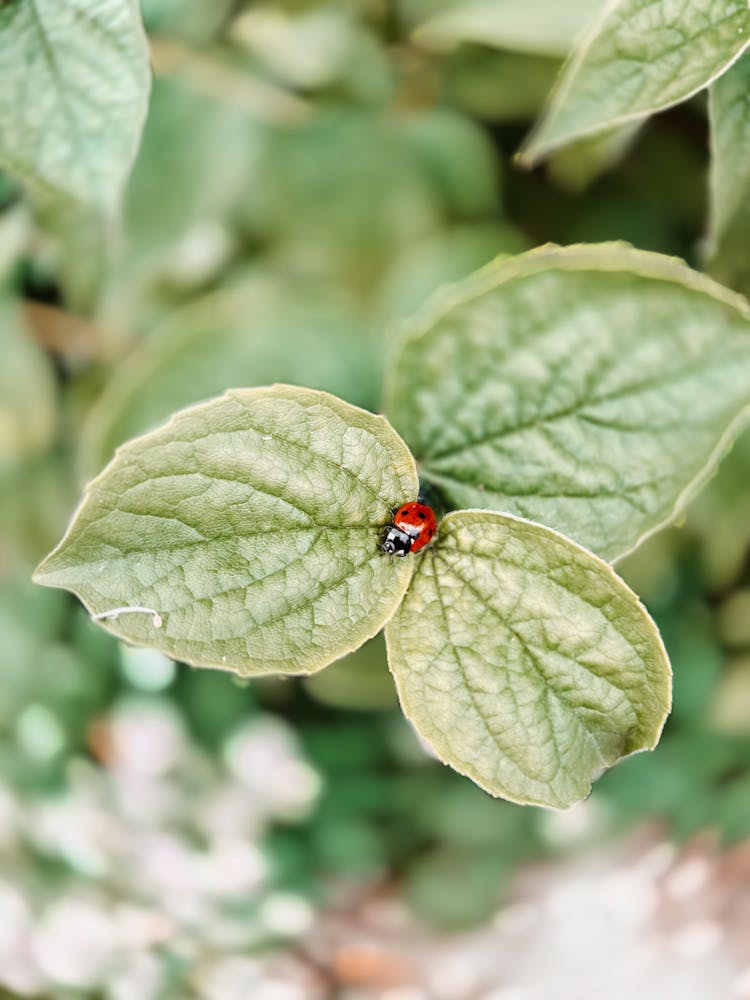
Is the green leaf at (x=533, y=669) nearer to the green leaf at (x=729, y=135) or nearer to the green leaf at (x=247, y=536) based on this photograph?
the green leaf at (x=247, y=536)

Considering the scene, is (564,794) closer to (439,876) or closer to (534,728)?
(534,728)

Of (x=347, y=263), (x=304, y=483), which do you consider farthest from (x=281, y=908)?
(x=304, y=483)

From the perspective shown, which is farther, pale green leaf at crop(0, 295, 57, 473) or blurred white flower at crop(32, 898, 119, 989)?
blurred white flower at crop(32, 898, 119, 989)

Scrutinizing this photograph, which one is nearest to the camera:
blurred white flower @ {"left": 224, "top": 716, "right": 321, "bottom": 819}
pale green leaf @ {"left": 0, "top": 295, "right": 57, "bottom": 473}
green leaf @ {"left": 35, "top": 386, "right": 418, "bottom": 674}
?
green leaf @ {"left": 35, "top": 386, "right": 418, "bottom": 674}

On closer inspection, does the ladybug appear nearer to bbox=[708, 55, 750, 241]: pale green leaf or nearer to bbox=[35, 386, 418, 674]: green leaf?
bbox=[35, 386, 418, 674]: green leaf

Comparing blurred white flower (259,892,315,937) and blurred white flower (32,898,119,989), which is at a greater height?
blurred white flower (259,892,315,937)

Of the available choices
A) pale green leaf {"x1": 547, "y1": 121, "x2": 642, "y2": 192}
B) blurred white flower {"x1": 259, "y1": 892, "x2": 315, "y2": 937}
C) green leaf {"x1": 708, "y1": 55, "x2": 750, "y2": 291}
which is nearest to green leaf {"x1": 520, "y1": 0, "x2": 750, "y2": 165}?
green leaf {"x1": 708, "y1": 55, "x2": 750, "y2": 291}

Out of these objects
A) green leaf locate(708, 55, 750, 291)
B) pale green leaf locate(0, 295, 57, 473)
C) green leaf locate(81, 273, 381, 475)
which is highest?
green leaf locate(708, 55, 750, 291)

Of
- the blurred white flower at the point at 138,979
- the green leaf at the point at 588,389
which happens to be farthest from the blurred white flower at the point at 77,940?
the green leaf at the point at 588,389
